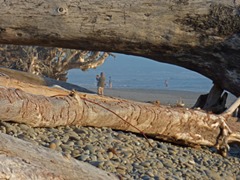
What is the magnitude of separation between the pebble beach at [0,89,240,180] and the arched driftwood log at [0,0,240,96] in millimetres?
1041

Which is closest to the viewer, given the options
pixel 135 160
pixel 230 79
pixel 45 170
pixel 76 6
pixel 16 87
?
pixel 45 170

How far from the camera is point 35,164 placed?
341 cm

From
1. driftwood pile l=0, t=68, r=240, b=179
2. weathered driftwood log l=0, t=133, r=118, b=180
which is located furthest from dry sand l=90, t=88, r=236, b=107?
weathered driftwood log l=0, t=133, r=118, b=180

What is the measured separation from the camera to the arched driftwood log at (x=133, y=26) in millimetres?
6223

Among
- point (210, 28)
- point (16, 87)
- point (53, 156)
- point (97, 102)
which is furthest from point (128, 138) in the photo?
point (53, 156)

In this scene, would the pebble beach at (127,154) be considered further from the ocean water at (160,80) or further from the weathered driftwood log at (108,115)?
the ocean water at (160,80)

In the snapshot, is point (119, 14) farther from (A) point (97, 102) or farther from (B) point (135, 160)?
(B) point (135, 160)

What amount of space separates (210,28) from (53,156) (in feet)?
11.0

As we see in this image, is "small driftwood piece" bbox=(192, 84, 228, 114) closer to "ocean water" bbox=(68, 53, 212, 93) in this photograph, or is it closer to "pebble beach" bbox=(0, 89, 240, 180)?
"pebble beach" bbox=(0, 89, 240, 180)

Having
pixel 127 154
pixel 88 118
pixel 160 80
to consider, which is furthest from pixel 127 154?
pixel 160 80

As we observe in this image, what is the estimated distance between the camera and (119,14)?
20.9 ft

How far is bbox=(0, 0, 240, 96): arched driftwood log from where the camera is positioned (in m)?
6.22

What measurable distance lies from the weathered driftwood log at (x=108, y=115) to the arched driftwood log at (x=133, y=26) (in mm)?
Result: 685

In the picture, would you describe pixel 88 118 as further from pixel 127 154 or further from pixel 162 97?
pixel 162 97
